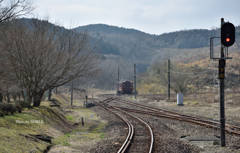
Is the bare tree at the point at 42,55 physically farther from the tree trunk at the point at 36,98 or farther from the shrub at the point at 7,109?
the shrub at the point at 7,109

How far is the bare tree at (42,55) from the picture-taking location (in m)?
14.2

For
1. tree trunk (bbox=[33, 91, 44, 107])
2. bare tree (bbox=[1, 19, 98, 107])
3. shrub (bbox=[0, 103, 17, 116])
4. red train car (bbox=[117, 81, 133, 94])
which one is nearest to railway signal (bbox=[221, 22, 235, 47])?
shrub (bbox=[0, 103, 17, 116])

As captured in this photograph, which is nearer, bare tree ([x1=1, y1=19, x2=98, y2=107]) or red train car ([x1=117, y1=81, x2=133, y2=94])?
bare tree ([x1=1, y1=19, x2=98, y2=107])

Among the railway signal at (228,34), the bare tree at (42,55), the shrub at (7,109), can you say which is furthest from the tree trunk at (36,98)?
the railway signal at (228,34)

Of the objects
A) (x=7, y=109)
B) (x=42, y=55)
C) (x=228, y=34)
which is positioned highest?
(x=228, y=34)

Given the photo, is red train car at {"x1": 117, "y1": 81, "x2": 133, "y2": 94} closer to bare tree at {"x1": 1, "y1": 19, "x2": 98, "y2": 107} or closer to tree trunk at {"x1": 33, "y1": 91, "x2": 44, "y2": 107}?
bare tree at {"x1": 1, "y1": 19, "x2": 98, "y2": 107}

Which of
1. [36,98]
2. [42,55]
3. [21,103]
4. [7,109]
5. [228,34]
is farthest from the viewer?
[36,98]

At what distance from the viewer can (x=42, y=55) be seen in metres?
15.2

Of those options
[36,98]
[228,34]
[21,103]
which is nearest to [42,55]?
[36,98]

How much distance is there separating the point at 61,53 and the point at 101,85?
90.3 meters

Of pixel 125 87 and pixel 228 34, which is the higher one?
pixel 228 34

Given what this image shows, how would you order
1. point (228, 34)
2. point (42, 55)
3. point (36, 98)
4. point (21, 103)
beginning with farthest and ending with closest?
point (36, 98)
point (42, 55)
point (21, 103)
point (228, 34)

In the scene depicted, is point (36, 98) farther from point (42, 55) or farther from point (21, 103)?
point (42, 55)

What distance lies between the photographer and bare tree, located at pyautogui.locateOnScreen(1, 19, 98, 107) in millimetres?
14227
